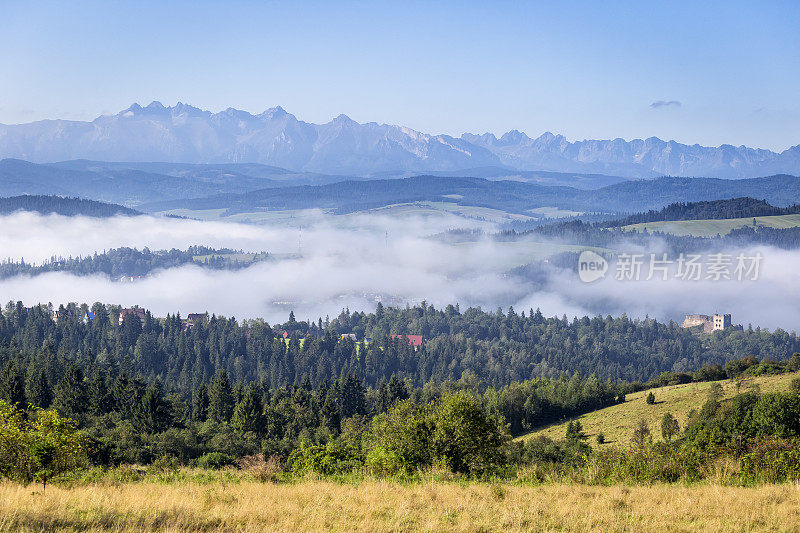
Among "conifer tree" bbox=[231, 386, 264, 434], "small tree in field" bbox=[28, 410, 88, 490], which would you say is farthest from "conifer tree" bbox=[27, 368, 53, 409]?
"small tree in field" bbox=[28, 410, 88, 490]

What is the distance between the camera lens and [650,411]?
273 feet

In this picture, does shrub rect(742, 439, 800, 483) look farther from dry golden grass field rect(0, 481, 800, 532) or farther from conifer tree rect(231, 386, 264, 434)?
conifer tree rect(231, 386, 264, 434)

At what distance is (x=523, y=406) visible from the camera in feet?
327

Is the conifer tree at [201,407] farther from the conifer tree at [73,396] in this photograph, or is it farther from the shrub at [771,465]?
the shrub at [771,465]

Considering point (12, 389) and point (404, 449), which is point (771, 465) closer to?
point (404, 449)

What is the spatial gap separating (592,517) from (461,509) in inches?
127

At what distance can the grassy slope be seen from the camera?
75188mm

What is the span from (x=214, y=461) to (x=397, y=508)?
3596 cm

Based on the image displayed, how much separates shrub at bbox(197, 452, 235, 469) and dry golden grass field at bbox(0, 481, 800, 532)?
29.4 metres

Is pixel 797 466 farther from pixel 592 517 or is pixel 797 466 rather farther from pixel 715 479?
pixel 592 517

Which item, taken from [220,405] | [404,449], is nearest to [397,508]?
[404,449]

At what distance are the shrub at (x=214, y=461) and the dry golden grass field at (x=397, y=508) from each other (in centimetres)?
2941

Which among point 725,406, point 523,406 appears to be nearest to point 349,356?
point 523,406

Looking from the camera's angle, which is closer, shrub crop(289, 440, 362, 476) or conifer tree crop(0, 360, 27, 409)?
shrub crop(289, 440, 362, 476)
